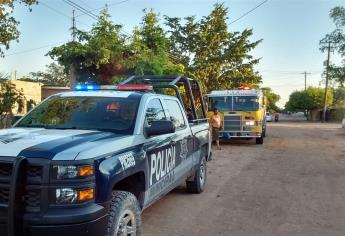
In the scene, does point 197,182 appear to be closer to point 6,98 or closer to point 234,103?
point 6,98

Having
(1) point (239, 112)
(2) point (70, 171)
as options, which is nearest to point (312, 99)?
(1) point (239, 112)

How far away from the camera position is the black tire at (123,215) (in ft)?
14.2

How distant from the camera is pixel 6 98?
14.1 metres

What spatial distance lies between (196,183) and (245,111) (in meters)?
12.2

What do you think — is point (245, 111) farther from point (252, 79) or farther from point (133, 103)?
point (133, 103)

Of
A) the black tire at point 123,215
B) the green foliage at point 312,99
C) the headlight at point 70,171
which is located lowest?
the black tire at point 123,215

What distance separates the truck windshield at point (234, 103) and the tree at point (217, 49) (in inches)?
418

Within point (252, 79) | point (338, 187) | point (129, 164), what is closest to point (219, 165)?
point (338, 187)

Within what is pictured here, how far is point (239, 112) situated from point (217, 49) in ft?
42.9

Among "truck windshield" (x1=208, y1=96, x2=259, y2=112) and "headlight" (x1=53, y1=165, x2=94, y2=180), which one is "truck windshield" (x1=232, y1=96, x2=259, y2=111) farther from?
"headlight" (x1=53, y1=165, x2=94, y2=180)

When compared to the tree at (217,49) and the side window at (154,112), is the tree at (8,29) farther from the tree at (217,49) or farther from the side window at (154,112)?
the tree at (217,49)

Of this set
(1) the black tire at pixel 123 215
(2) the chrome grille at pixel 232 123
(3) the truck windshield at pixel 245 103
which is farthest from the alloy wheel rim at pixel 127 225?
(3) the truck windshield at pixel 245 103

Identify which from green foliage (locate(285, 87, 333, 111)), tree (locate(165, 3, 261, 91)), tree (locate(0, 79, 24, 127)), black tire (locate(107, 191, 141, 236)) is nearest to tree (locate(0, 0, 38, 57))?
tree (locate(0, 79, 24, 127))

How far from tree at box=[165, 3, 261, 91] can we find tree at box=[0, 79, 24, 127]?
59.1 feet
